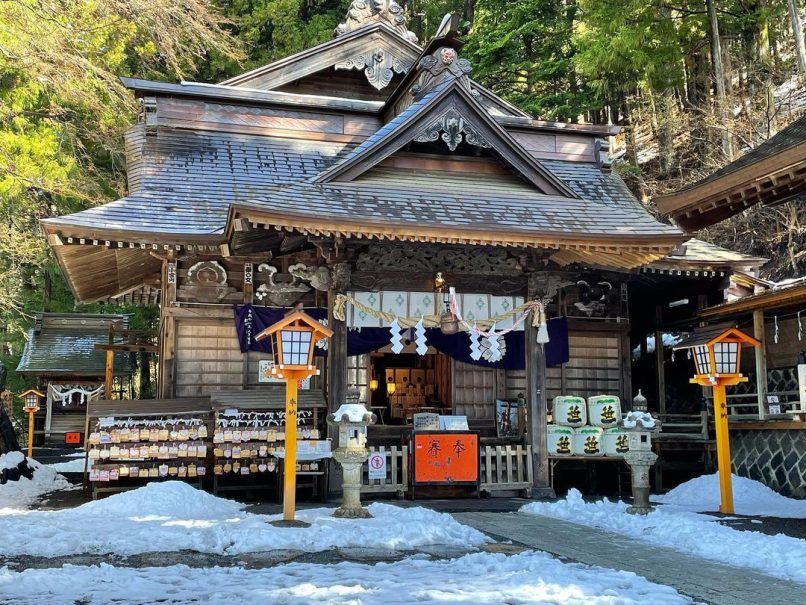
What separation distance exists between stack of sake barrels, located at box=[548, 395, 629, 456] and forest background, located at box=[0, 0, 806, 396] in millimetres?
9350

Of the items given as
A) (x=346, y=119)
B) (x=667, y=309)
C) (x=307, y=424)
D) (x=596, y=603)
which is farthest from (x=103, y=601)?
(x=667, y=309)

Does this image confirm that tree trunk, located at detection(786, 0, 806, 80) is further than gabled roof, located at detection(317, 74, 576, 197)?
Yes

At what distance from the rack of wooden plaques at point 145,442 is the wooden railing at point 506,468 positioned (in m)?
4.63

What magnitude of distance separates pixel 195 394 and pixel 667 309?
34.4ft

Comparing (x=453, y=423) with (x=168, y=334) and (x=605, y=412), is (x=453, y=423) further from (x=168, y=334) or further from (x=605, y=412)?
(x=168, y=334)

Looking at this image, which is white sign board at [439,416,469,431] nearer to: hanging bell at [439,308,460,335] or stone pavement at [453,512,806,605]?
hanging bell at [439,308,460,335]

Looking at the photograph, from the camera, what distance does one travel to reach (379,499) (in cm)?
1188

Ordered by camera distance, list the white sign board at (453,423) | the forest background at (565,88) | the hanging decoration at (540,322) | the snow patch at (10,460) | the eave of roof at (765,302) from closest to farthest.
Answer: the eave of roof at (765,302) → the white sign board at (453,423) → the hanging decoration at (540,322) → the snow patch at (10,460) → the forest background at (565,88)

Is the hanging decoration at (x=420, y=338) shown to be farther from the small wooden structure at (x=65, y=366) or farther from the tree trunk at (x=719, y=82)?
the small wooden structure at (x=65, y=366)

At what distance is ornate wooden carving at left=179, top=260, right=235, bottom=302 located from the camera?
42.8 feet

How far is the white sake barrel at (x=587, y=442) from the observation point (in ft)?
43.0

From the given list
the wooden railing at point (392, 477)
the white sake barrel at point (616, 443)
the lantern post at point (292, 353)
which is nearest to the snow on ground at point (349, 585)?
the lantern post at point (292, 353)

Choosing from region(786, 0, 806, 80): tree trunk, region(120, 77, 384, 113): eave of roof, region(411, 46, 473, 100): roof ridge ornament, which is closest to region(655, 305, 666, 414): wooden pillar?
region(411, 46, 473, 100): roof ridge ornament

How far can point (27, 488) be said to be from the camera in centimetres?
1362
